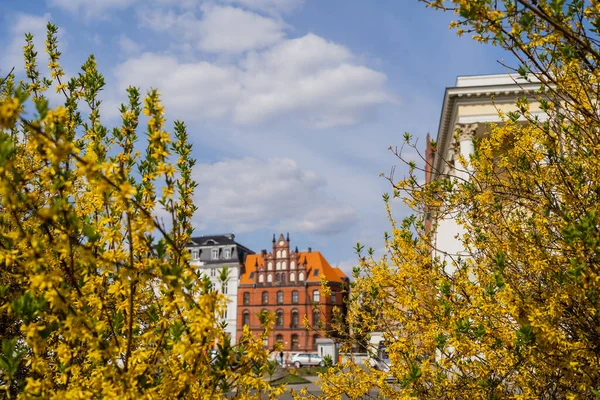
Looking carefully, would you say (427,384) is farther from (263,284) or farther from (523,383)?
(263,284)

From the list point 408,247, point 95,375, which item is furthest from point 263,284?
point 95,375

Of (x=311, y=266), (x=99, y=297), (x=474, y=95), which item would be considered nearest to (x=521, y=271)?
(x=99, y=297)

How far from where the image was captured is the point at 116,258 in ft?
11.1

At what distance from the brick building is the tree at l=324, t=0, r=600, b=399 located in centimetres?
5466

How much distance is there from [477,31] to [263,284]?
61979mm

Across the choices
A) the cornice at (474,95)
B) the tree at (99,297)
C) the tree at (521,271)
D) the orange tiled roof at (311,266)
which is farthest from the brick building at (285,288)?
the tree at (99,297)

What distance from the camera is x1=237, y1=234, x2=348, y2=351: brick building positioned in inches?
2453

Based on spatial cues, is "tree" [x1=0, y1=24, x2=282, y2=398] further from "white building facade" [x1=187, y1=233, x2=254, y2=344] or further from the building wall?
"white building facade" [x1=187, y1=233, x2=254, y2=344]

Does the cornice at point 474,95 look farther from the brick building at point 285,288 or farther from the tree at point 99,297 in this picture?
the brick building at point 285,288

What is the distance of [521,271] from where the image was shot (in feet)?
20.8

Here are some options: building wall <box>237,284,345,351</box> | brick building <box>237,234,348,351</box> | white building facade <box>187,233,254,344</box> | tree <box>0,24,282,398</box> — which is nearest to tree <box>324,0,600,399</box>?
tree <box>0,24,282,398</box>

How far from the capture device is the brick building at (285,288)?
62312 mm

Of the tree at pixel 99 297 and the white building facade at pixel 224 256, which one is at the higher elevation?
the white building facade at pixel 224 256

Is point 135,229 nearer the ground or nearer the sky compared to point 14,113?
nearer the ground
